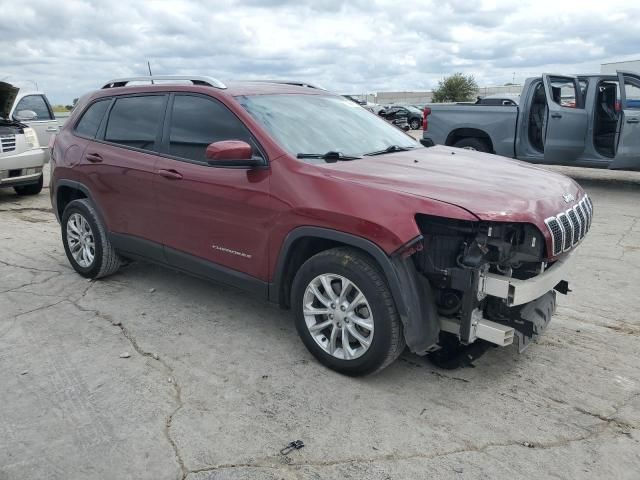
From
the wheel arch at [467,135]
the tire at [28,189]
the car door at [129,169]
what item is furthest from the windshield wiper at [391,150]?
the tire at [28,189]

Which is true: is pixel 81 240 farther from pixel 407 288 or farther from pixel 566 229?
pixel 566 229

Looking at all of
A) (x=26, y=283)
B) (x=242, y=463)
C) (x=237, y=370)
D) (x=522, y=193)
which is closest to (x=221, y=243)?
(x=237, y=370)

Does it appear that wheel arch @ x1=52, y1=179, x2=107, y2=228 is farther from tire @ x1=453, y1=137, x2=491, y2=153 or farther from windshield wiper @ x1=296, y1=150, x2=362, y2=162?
tire @ x1=453, y1=137, x2=491, y2=153

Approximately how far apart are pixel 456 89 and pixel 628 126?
58.1 metres

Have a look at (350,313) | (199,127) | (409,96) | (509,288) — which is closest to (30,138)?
(199,127)

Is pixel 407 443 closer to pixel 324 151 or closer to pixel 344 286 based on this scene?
pixel 344 286

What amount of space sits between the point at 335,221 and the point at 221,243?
41.5 inches

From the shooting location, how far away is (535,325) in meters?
3.36

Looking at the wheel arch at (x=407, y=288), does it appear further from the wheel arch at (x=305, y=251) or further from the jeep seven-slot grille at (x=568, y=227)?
the jeep seven-slot grille at (x=568, y=227)

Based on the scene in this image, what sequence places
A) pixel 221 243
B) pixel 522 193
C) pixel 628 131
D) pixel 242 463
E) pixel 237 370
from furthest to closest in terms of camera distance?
pixel 628 131, pixel 221 243, pixel 237 370, pixel 522 193, pixel 242 463

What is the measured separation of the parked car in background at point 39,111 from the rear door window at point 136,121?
6.65 m

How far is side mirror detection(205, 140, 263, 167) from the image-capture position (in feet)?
11.7

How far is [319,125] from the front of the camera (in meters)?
4.15

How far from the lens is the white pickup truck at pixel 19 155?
909 cm
